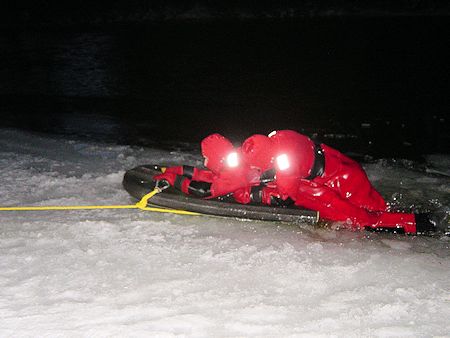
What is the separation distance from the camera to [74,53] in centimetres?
2223

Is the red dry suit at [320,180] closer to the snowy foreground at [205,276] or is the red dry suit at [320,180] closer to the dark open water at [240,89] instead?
the snowy foreground at [205,276]

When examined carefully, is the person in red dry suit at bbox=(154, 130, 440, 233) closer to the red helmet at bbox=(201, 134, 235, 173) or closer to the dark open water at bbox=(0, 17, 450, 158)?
the red helmet at bbox=(201, 134, 235, 173)

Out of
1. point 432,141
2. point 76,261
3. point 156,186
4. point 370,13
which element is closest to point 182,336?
point 76,261

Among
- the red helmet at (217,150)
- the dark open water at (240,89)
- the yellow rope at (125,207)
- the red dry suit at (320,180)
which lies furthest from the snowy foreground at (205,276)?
the dark open water at (240,89)

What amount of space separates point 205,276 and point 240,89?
10848 millimetres

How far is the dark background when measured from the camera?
1044 cm

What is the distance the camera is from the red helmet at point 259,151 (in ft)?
15.8

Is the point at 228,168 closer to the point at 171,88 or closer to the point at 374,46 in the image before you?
the point at 171,88

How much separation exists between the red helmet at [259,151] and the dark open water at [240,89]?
173 inches

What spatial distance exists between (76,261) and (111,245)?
41 centimetres

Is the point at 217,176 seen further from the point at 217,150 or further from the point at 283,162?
the point at 283,162

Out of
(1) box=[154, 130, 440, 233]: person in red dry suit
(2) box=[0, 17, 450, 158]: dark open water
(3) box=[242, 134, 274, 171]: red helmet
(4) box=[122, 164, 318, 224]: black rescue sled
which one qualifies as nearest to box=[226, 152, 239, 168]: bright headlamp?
(1) box=[154, 130, 440, 233]: person in red dry suit

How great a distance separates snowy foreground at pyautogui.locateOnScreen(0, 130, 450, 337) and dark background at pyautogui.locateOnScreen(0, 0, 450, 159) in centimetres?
436

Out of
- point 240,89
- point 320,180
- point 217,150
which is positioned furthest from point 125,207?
point 240,89
